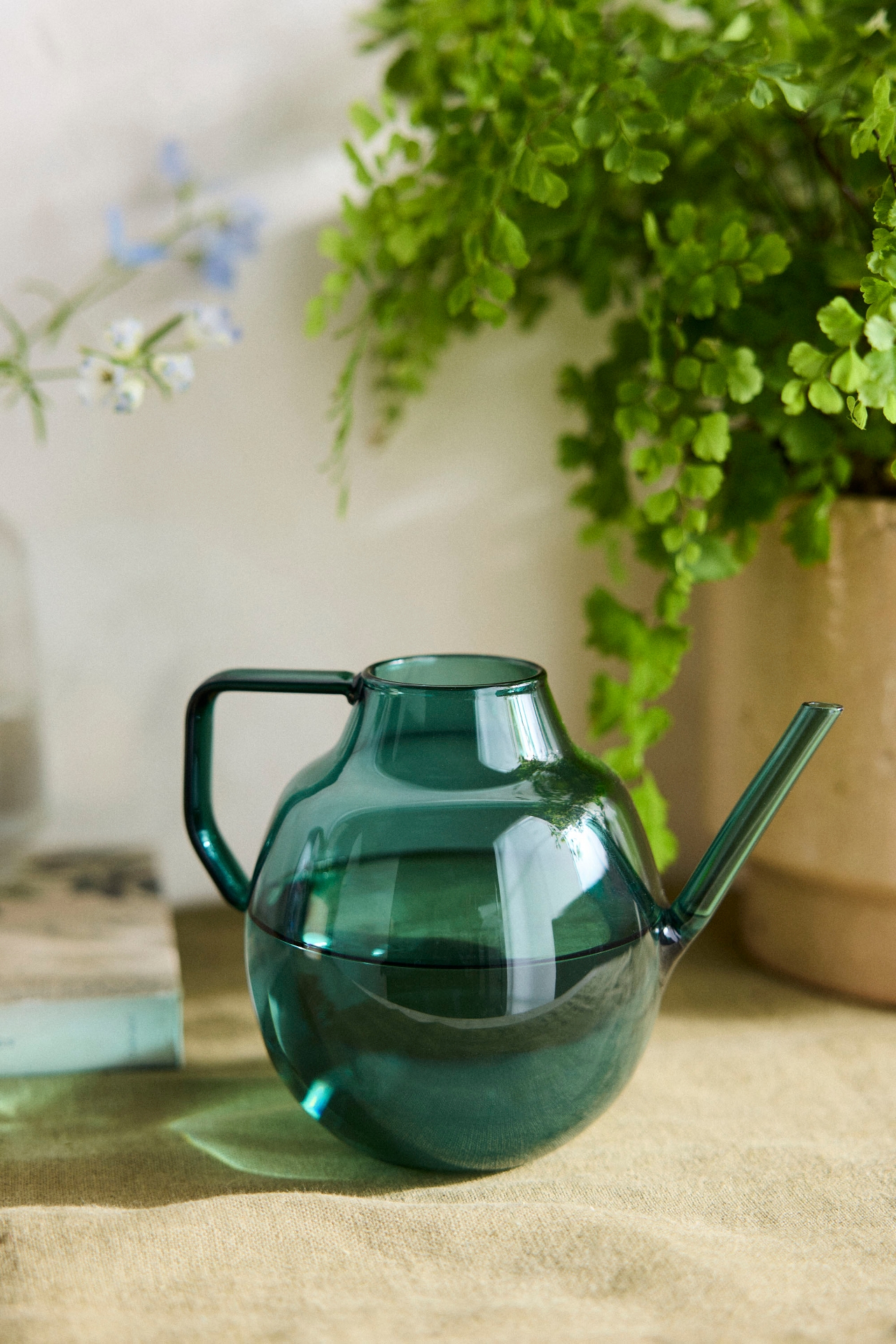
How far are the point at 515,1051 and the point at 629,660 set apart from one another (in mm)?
287

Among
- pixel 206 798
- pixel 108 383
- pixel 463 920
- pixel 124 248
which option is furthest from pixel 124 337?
pixel 463 920

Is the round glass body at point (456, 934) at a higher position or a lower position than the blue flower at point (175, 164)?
lower

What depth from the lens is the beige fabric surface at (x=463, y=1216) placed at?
453mm

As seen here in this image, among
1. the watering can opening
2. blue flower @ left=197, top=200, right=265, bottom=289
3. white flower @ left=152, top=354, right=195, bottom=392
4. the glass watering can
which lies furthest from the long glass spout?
blue flower @ left=197, top=200, right=265, bottom=289

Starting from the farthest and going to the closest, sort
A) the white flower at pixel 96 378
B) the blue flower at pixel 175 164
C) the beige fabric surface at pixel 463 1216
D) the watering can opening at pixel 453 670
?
1. the blue flower at pixel 175 164
2. the white flower at pixel 96 378
3. the watering can opening at pixel 453 670
4. the beige fabric surface at pixel 463 1216

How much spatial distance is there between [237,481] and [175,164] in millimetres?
209

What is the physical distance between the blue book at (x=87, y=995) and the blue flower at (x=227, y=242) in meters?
0.42

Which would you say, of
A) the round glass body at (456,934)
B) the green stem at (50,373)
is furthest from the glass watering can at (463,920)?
the green stem at (50,373)

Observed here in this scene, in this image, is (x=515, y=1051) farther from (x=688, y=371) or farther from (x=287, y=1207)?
(x=688, y=371)

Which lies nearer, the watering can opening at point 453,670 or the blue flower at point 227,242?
the watering can opening at point 453,670

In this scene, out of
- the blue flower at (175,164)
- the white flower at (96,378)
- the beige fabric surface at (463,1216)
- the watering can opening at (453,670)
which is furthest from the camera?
the blue flower at (175,164)

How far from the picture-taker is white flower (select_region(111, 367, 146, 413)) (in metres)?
0.66

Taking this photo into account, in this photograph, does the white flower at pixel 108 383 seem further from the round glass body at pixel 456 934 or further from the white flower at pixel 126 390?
the round glass body at pixel 456 934

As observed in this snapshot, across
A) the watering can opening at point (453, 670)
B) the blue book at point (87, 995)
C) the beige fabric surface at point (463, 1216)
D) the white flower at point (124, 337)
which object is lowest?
the beige fabric surface at point (463, 1216)
